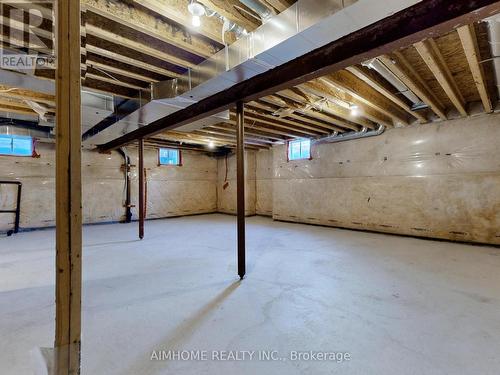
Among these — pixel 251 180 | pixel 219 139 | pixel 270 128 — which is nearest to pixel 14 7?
pixel 270 128

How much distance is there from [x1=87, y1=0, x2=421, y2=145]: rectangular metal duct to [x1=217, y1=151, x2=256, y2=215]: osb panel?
15.3 feet

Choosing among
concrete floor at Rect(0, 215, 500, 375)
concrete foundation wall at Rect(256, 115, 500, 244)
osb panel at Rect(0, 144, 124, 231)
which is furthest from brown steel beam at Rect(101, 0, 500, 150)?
osb panel at Rect(0, 144, 124, 231)

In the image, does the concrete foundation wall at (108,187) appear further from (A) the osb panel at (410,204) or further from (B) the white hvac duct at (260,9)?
(B) the white hvac duct at (260,9)

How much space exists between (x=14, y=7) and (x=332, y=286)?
10.4 feet

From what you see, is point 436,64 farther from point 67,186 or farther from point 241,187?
point 67,186

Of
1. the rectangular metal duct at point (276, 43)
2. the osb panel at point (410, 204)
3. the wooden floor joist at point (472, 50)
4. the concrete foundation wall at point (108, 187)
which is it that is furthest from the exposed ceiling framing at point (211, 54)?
the concrete foundation wall at point (108, 187)

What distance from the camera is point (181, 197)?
7422 mm

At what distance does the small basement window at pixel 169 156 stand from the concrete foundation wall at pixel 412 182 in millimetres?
3630

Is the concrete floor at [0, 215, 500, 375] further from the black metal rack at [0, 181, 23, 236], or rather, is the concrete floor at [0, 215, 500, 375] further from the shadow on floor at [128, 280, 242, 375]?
the black metal rack at [0, 181, 23, 236]

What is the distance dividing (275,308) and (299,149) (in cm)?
463

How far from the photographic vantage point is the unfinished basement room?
128 centimetres

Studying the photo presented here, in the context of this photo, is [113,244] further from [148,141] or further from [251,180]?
[251,180]

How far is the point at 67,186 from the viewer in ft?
3.14

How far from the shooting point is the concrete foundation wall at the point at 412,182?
11.9ft
